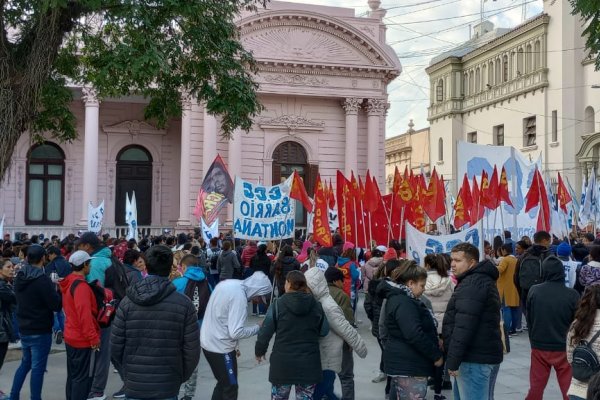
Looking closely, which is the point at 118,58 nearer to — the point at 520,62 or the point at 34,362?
the point at 34,362

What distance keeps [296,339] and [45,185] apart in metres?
26.6

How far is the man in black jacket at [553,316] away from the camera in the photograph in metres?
6.91

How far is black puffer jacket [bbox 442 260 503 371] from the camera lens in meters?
5.98

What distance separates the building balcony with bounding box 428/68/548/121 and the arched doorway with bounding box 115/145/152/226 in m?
20.1

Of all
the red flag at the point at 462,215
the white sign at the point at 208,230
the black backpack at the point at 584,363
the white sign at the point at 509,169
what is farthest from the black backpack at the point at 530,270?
the white sign at the point at 208,230

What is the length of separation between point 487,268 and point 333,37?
25993mm

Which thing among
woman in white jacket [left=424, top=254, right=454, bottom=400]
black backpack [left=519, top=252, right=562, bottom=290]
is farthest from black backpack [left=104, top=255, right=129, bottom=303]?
black backpack [left=519, top=252, right=562, bottom=290]

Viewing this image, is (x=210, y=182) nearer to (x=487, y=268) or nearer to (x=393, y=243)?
(x=393, y=243)

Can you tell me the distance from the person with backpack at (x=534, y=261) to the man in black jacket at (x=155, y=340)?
6.48 m

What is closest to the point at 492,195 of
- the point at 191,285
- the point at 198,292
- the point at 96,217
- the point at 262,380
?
the point at 262,380

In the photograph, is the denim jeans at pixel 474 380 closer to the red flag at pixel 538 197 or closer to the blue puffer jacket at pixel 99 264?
the blue puffer jacket at pixel 99 264

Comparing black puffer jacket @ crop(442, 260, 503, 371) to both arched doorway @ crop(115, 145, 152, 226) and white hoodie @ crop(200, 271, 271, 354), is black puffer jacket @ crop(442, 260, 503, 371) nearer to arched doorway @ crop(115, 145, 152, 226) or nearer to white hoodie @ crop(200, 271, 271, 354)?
white hoodie @ crop(200, 271, 271, 354)

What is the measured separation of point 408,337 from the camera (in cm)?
581

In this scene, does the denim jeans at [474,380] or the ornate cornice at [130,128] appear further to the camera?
the ornate cornice at [130,128]
